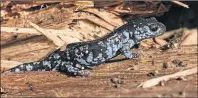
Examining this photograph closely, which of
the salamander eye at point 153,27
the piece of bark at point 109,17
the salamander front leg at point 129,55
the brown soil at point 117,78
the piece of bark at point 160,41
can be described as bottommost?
the brown soil at point 117,78

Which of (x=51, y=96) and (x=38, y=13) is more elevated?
(x=38, y=13)

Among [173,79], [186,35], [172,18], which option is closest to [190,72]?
[173,79]

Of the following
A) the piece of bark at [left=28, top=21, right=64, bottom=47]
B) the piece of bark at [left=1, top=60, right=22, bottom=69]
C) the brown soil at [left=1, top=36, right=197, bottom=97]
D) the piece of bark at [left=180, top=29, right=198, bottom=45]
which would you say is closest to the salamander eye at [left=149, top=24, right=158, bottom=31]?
the brown soil at [left=1, top=36, right=197, bottom=97]

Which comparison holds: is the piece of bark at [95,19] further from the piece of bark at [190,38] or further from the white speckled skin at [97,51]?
the piece of bark at [190,38]

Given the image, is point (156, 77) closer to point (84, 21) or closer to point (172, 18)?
point (84, 21)

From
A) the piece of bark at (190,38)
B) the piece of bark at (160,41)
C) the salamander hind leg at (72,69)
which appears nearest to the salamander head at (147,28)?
the piece of bark at (160,41)

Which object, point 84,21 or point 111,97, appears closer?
point 111,97

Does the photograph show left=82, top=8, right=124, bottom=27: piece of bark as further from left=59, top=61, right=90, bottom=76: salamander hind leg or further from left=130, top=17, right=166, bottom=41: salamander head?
left=59, top=61, right=90, bottom=76: salamander hind leg
